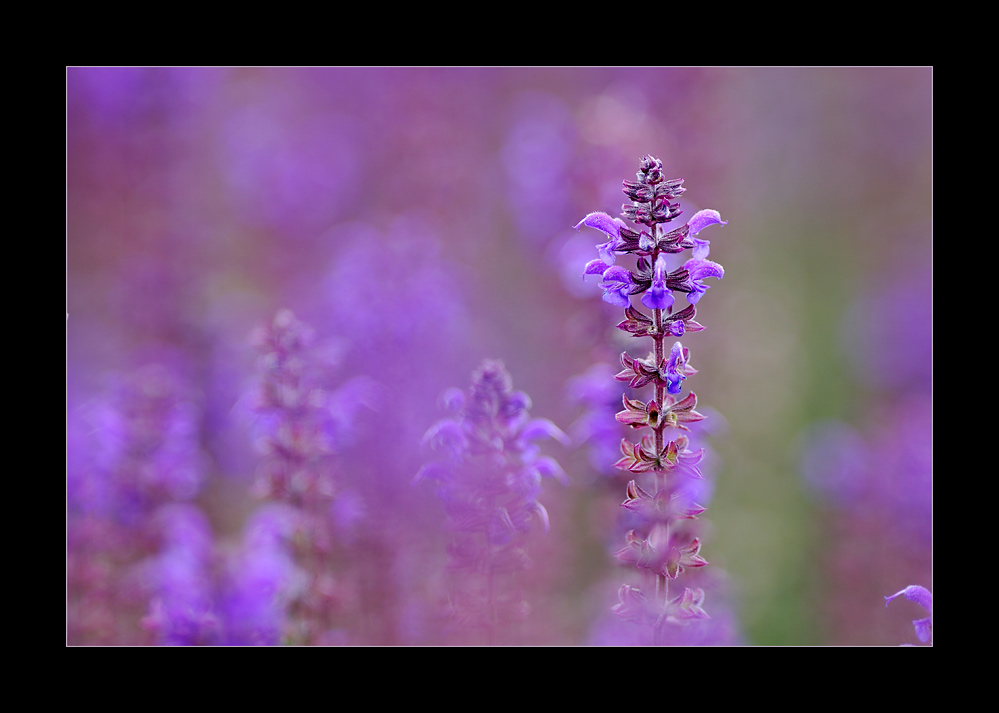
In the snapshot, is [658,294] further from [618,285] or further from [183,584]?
[183,584]

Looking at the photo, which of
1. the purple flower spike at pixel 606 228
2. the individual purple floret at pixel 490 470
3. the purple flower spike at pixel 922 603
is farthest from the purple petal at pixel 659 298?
the purple flower spike at pixel 922 603

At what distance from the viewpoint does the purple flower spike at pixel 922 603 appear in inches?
138

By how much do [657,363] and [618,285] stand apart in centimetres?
36

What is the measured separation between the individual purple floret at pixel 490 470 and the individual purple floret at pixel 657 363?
21.6 inches

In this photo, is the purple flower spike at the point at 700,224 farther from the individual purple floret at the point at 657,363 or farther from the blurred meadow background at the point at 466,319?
the blurred meadow background at the point at 466,319

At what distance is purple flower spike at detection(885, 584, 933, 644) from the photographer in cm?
350

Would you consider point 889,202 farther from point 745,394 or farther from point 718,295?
point 745,394

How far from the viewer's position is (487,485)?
3.69 m

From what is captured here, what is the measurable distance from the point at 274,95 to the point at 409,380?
25.9 ft

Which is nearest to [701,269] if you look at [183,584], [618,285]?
[618,285]

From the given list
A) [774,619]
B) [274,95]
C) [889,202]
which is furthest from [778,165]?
[274,95]

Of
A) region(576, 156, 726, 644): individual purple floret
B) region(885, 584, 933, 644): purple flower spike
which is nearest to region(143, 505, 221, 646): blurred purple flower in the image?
region(576, 156, 726, 644): individual purple floret

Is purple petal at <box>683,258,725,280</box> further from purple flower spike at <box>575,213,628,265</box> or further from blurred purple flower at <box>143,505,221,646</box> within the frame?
blurred purple flower at <box>143,505,221,646</box>

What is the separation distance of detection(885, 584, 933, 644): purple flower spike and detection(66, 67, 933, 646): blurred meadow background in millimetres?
1217
